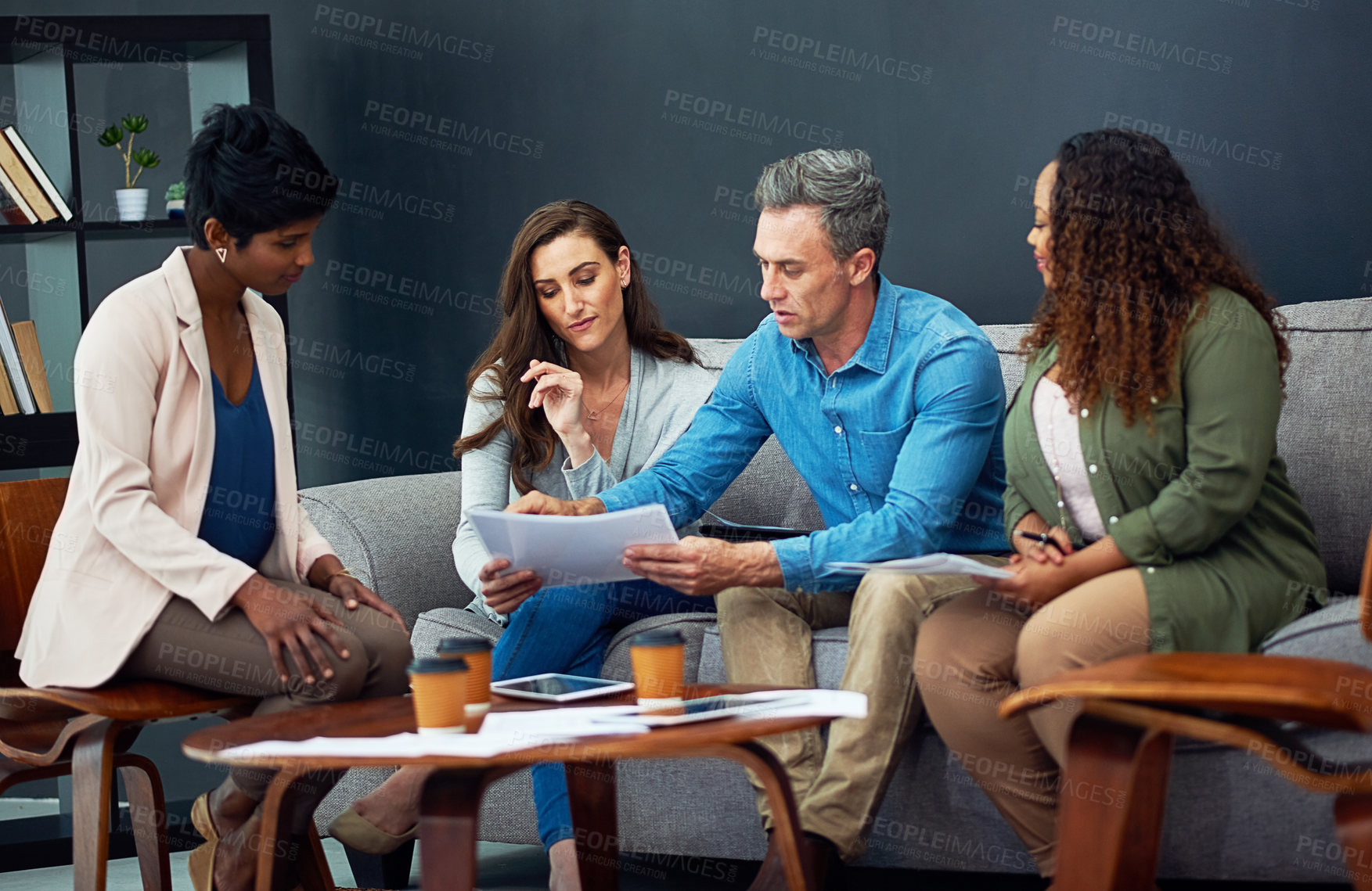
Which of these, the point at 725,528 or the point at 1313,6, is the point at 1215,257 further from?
the point at 1313,6

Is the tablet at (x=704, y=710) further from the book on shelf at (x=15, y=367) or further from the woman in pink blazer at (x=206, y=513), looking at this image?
the book on shelf at (x=15, y=367)

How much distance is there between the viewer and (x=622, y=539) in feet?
6.29

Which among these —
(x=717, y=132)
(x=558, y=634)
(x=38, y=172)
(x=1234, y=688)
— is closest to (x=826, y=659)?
(x=558, y=634)

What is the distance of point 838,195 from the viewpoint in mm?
2146

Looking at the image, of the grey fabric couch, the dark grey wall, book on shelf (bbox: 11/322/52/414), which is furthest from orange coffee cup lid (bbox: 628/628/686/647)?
book on shelf (bbox: 11/322/52/414)

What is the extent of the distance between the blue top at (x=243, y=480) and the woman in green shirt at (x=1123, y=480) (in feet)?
3.34

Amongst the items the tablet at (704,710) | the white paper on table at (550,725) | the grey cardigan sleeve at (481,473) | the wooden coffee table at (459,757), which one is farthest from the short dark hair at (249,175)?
the tablet at (704,710)

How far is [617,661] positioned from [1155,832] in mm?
1022

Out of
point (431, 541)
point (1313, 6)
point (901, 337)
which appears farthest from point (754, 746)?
point (1313, 6)

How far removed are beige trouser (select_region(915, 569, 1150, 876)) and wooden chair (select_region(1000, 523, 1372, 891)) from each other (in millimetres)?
306

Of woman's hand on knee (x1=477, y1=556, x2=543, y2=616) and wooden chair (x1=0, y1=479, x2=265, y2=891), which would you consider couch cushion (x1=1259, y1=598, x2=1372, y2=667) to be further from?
wooden chair (x1=0, y1=479, x2=265, y2=891)

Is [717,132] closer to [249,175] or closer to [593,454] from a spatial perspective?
[593,454]

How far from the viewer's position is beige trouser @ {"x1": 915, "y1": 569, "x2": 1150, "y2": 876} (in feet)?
5.64

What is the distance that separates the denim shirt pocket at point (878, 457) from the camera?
2.14 meters
